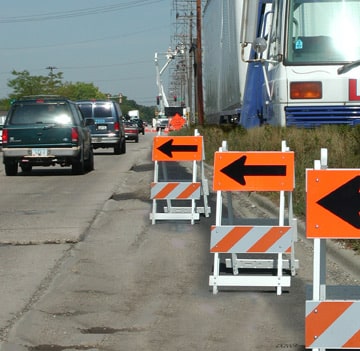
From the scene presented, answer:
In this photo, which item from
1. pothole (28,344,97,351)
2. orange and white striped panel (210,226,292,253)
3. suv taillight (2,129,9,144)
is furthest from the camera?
suv taillight (2,129,9,144)

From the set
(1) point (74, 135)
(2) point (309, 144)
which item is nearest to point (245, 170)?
(2) point (309, 144)

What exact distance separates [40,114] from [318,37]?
10.5 metres

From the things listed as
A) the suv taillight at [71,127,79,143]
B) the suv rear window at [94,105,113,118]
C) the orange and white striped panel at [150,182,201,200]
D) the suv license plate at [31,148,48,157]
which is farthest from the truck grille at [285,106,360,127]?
the suv rear window at [94,105,113,118]

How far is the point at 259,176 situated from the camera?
9344 mm

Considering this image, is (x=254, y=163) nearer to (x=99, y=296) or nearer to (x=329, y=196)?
(x=99, y=296)

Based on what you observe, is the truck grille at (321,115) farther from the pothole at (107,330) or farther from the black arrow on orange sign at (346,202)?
the black arrow on orange sign at (346,202)

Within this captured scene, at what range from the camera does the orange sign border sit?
923 cm

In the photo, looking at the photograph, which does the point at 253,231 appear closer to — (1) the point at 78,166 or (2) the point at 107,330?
(2) the point at 107,330

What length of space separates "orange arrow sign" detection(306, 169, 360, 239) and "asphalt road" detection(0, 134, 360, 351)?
1.24 metres

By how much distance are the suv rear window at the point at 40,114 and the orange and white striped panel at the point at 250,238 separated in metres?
16.6

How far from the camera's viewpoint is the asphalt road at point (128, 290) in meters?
7.11

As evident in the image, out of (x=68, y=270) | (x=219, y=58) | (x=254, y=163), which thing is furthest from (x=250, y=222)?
(x=219, y=58)

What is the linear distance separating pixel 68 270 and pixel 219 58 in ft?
68.0

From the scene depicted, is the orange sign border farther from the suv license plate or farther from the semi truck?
the suv license plate
